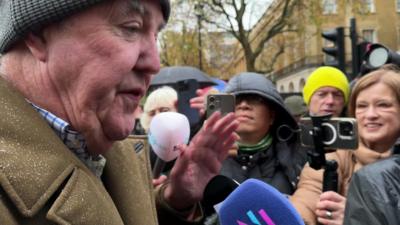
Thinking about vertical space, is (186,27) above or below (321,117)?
→ above

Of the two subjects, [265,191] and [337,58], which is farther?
[337,58]

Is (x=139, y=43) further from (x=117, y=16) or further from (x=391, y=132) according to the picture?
(x=391, y=132)

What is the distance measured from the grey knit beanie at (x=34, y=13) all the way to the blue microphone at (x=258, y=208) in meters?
0.65

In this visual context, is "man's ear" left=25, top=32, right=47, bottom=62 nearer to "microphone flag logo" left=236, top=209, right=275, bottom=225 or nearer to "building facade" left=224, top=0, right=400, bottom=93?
"microphone flag logo" left=236, top=209, right=275, bottom=225

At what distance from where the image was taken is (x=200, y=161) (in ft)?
6.17

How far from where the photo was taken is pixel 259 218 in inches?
51.2

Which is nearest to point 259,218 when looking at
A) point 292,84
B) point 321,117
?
point 321,117

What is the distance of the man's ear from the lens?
1.24 metres

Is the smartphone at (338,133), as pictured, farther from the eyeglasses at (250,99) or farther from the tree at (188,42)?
the tree at (188,42)

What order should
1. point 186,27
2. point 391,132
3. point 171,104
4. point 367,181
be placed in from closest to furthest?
1. point 367,181
2. point 391,132
3. point 171,104
4. point 186,27

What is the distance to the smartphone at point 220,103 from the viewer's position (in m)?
2.15

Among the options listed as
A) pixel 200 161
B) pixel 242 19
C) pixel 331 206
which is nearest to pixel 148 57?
pixel 200 161

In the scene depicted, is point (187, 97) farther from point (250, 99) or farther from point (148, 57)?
point (148, 57)

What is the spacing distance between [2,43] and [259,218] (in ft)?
2.69
